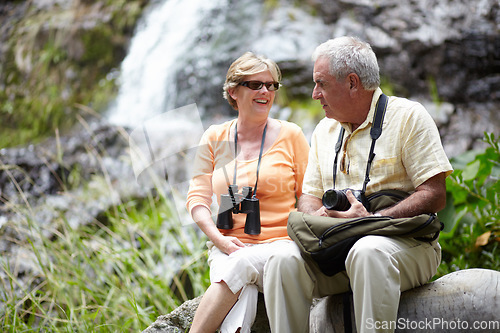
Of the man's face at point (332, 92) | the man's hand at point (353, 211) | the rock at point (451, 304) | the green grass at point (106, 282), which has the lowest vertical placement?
the green grass at point (106, 282)

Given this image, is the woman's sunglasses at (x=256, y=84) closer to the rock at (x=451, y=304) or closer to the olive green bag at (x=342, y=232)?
the olive green bag at (x=342, y=232)

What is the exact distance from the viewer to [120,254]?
3662mm

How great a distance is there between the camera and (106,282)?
361 centimetres

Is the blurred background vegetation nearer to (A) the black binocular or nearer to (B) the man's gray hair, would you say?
(A) the black binocular

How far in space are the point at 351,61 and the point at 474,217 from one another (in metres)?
1.88

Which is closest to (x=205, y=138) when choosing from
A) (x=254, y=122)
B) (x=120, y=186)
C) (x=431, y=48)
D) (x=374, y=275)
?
(x=254, y=122)

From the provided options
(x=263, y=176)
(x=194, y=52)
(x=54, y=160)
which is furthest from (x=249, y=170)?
(x=194, y=52)

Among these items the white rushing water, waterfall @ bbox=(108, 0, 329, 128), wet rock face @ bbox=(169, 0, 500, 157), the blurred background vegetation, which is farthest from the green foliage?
the white rushing water

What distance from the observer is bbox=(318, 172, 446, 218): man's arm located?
209 cm

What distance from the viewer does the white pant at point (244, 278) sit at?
2180mm

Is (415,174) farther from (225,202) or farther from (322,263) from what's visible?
(225,202)

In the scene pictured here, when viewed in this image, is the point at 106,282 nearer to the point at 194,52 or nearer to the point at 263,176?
the point at 263,176

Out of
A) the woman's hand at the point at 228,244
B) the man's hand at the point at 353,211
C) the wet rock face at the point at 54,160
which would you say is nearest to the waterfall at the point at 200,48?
the wet rock face at the point at 54,160

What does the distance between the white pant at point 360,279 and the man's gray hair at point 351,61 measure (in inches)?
28.6
